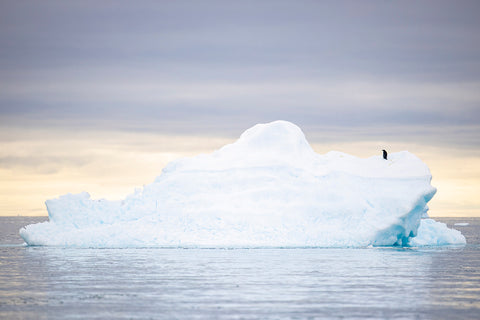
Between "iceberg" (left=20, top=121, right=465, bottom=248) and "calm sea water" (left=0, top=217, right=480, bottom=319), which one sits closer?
"calm sea water" (left=0, top=217, right=480, bottom=319)

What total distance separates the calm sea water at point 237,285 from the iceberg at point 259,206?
1.37 m

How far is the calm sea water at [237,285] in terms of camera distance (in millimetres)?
18469

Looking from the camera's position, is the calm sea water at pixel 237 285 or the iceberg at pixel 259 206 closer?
the calm sea water at pixel 237 285

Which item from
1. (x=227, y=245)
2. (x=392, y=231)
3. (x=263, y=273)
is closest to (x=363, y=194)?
(x=392, y=231)

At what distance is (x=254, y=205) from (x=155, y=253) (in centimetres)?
637

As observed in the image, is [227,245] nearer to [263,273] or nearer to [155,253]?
[155,253]

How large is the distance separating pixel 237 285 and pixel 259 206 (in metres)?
16.2

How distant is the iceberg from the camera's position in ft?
126

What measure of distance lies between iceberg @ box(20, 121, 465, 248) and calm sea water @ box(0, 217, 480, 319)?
137 centimetres

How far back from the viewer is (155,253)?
36.6 metres

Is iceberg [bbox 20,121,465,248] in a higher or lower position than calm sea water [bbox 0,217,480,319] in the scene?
higher

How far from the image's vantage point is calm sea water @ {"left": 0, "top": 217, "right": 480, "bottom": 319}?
18469 mm

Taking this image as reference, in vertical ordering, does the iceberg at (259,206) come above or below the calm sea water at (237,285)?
above

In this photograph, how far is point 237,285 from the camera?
23.5 meters
